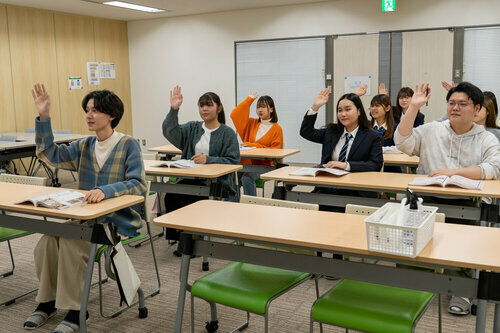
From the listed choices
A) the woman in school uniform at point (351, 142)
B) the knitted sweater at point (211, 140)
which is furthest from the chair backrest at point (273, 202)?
the knitted sweater at point (211, 140)

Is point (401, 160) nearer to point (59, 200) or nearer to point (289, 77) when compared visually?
point (59, 200)

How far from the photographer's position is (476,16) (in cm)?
731

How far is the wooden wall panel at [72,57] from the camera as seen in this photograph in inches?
349

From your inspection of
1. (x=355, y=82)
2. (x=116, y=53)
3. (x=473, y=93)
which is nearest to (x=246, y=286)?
(x=473, y=93)

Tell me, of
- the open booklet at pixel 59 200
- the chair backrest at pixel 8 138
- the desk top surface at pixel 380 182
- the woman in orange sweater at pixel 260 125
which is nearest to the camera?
the open booklet at pixel 59 200

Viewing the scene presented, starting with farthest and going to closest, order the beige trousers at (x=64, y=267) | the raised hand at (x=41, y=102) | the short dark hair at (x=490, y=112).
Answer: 1. the short dark hair at (x=490, y=112)
2. the raised hand at (x=41, y=102)
3. the beige trousers at (x=64, y=267)

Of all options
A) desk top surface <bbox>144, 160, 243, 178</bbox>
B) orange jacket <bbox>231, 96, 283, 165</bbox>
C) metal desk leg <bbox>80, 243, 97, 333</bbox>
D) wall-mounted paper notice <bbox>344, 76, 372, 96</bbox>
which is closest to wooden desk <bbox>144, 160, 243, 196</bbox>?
desk top surface <bbox>144, 160, 243, 178</bbox>

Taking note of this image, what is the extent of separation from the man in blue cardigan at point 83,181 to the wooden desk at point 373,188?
107cm

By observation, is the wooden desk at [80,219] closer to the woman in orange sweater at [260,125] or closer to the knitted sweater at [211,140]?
the knitted sweater at [211,140]

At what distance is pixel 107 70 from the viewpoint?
974 cm

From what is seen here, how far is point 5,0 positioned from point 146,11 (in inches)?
92.9

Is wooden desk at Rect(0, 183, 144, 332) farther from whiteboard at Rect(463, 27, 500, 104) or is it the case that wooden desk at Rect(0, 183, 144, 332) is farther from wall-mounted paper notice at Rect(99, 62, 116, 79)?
wall-mounted paper notice at Rect(99, 62, 116, 79)

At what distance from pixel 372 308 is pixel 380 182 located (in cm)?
144

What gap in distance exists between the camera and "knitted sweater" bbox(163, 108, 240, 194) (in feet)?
13.8
